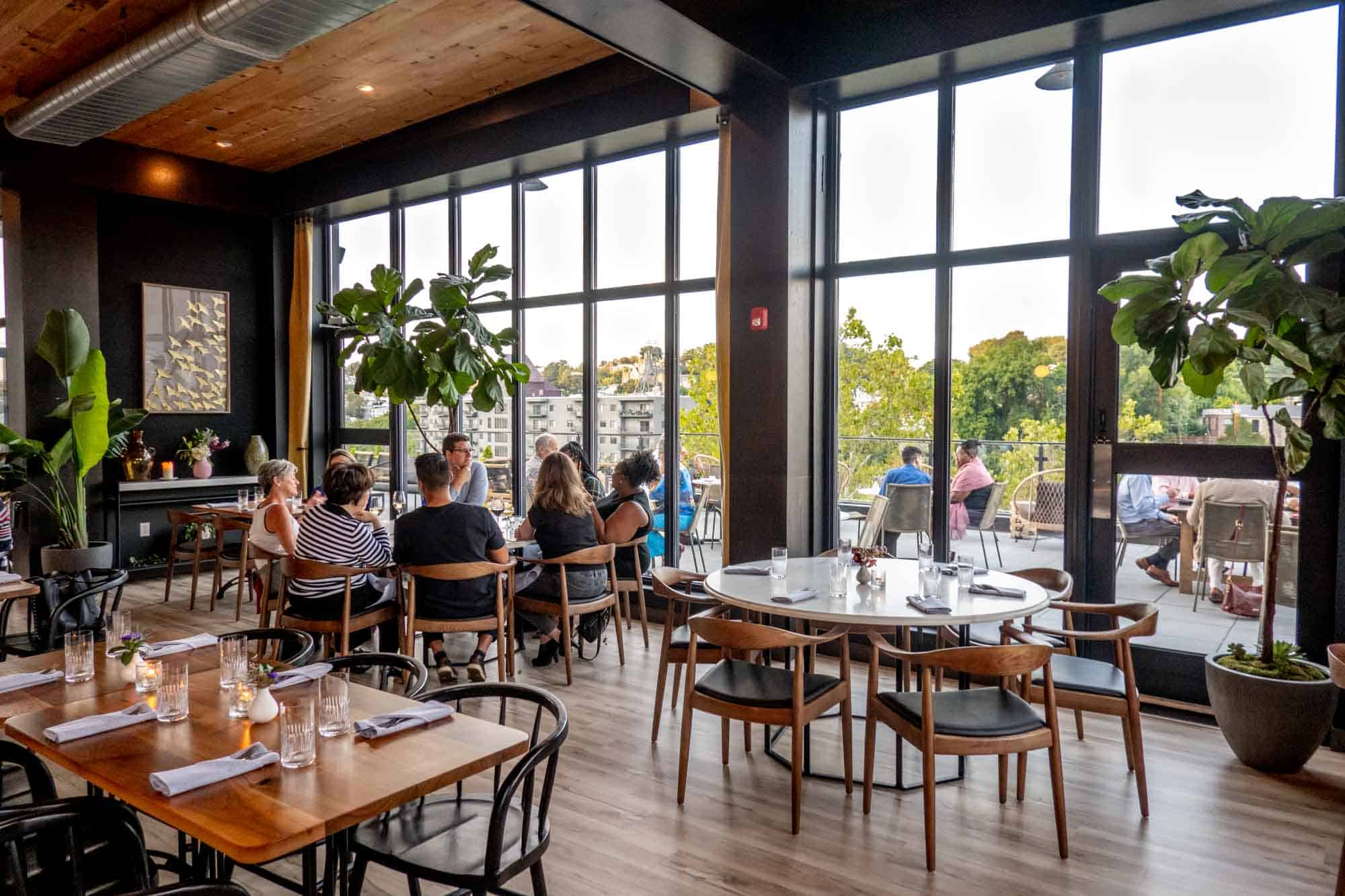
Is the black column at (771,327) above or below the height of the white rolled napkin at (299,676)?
above

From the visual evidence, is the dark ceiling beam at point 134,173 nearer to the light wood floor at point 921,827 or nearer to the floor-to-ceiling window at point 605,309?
the floor-to-ceiling window at point 605,309

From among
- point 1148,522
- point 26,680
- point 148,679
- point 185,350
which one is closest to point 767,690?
point 148,679

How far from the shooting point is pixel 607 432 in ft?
22.1


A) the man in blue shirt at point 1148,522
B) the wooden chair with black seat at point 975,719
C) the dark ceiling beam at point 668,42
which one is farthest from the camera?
the man in blue shirt at point 1148,522

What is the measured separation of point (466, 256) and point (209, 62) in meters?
2.81

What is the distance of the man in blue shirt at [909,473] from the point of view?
17.1ft

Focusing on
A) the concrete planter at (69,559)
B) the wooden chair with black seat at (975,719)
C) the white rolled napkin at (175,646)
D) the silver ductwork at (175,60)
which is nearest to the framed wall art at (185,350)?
the silver ductwork at (175,60)

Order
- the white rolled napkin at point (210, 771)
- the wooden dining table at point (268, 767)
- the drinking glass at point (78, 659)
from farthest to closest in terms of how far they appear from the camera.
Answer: the drinking glass at point (78, 659)
the white rolled napkin at point (210, 771)
the wooden dining table at point (268, 767)

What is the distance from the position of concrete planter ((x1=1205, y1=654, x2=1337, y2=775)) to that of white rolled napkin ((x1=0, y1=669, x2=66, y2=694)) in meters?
4.40

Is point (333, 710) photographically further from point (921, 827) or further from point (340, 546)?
point (340, 546)

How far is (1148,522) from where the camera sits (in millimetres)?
4508

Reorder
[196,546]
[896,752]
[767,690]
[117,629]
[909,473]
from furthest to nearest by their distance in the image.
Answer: [196,546] → [909,473] → [896,752] → [767,690] → [117,629]

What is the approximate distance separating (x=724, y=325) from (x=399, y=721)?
12.6ft

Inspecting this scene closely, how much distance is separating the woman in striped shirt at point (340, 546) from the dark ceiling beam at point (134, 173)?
4987 mm
